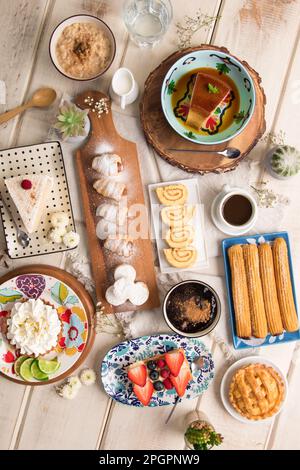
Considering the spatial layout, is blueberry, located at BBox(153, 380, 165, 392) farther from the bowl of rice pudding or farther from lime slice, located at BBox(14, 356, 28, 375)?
the bowl of rice pudding

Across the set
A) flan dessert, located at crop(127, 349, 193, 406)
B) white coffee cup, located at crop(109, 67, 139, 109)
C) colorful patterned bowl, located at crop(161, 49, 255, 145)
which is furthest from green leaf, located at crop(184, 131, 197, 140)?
flan dessert, located at crop(127, 349, 193, 406)

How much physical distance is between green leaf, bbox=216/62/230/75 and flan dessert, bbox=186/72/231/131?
0.06m

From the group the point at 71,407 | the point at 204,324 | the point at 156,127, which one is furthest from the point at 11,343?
the point at 156,127

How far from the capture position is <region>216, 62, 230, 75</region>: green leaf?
69.2 inches

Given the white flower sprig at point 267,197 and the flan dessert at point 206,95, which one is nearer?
the flan dessert at point 206,95

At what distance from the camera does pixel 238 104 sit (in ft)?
5.82

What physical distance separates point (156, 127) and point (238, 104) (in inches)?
13.3

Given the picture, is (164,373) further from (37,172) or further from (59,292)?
(37,172)

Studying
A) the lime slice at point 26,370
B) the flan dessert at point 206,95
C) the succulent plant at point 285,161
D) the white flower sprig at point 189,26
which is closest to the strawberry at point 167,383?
the lime slice at point 26,370

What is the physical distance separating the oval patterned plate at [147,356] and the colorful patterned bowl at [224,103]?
0.80 meters

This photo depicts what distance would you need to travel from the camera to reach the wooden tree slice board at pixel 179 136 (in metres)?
1.75

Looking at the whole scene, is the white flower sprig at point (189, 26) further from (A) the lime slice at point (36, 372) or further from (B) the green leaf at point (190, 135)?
(A) the lime slice at point (36, 372)

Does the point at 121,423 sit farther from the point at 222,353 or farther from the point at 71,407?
the point at 222,353

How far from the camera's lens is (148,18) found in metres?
1.77
